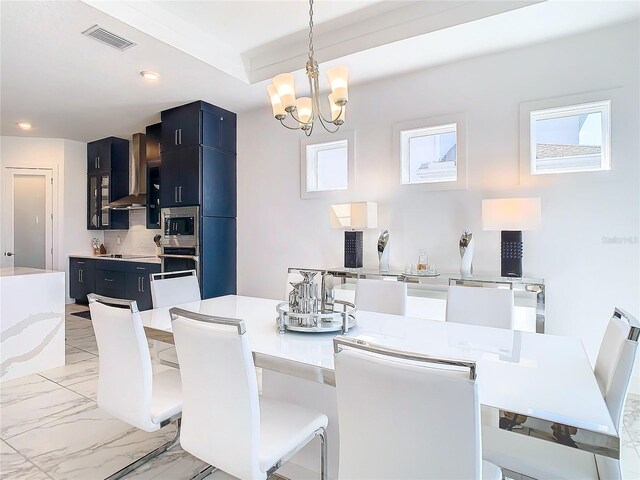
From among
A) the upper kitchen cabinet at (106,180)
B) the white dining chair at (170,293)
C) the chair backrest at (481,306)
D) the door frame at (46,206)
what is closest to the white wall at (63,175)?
the door frame at (46,206)

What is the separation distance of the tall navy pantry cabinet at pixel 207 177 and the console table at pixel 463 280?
1.73 m

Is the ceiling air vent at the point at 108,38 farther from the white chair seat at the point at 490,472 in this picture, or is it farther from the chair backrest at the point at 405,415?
the white chair seat at the point at 490,472

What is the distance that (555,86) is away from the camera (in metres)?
2.92

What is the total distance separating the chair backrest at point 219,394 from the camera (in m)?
1.20

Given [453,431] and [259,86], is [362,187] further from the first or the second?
[453,431]

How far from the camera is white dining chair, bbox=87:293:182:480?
5.01 ft

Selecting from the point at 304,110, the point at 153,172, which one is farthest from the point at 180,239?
the point at 304,110

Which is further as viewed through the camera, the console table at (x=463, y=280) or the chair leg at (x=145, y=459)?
the console table at (x=463, y=280)

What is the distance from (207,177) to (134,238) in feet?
8.95

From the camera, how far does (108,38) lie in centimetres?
287

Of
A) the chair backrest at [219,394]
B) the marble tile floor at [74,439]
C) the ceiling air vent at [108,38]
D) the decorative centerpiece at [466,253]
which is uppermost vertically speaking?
the ceiling air vent at [108,38]

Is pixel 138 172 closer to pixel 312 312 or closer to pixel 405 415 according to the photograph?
pixel 312 312

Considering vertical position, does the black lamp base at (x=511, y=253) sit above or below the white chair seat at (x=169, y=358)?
above

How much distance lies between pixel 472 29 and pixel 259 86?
2.08 meters
